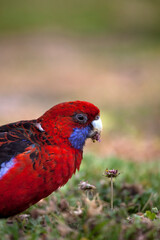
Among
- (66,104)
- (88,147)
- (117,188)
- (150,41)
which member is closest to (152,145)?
(88,147)

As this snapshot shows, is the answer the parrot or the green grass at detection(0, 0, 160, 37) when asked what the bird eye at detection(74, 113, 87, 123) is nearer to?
the parrot

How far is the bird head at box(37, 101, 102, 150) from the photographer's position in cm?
289

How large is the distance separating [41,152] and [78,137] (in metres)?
0.36

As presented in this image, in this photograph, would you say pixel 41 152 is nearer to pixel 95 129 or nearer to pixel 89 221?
pixel 95 129

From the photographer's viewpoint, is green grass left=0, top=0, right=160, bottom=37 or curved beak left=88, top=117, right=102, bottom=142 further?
green grass left=0, top=0, right=160, bottom=37

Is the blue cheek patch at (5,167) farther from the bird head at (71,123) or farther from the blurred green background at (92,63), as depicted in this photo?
the blurred green background at (92,63)

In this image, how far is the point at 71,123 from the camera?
2.94 m

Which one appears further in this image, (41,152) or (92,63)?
(92,63)

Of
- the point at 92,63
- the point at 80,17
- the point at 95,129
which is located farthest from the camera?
the point at 80,17

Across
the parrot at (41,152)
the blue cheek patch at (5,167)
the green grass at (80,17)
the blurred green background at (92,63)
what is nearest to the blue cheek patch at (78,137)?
the parrot at (41,152)

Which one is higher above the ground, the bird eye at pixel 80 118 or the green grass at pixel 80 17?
the green grass at pixel 80 17

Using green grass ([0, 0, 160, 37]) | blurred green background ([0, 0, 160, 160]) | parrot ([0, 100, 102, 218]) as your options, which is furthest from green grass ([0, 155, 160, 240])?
green grass ([0, 0, 160, 37])

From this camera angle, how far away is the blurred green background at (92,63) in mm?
8273

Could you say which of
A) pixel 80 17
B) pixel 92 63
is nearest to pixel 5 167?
pixel 92 63
